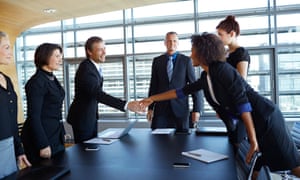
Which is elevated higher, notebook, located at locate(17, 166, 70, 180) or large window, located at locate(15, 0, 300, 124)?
large window, located at locate(15, 0, 300, 124)

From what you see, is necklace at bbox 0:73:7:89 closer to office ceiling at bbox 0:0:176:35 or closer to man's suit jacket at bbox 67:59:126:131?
man's suit jacket at bbox 67:59:126:131

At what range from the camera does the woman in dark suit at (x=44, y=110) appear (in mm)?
2035

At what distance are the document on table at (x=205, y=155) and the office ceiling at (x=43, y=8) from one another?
409cm

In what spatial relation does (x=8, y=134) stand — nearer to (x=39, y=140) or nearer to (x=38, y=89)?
(x=39, y=140)

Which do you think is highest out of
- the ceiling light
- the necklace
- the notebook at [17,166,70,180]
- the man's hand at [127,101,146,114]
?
the ceiling light

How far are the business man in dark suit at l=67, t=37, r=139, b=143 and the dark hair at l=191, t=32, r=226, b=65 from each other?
105cm

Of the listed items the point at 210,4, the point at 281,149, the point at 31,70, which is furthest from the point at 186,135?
the point at 31,70

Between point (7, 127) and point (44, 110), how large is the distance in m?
0.31

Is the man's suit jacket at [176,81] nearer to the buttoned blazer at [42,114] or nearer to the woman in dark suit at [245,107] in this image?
the woman in dark suit at [245,107]

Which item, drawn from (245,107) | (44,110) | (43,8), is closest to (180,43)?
(43,8)

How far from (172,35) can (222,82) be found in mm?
1810

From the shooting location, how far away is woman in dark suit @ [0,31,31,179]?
1.83 metres

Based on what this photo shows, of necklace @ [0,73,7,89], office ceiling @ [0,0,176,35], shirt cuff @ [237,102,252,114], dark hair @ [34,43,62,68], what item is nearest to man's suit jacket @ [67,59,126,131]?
dark hair @ [34,43,62,68]

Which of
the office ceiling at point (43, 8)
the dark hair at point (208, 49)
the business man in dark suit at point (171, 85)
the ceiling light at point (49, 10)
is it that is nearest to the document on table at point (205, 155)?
the dark hair at point (208, 49)
